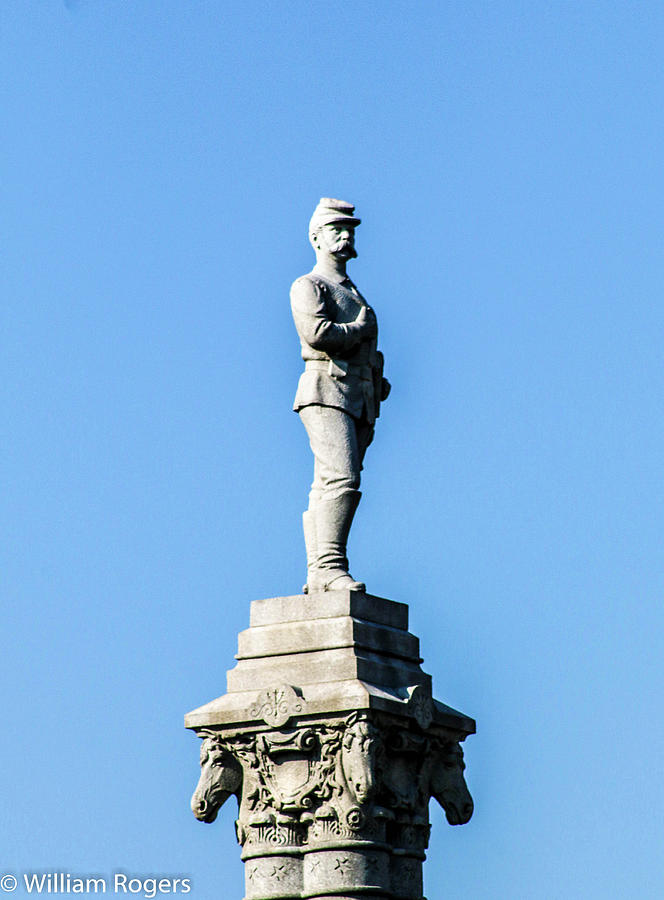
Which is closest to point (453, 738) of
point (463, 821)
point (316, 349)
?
point (463, 821)

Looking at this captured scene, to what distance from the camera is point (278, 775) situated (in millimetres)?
30219

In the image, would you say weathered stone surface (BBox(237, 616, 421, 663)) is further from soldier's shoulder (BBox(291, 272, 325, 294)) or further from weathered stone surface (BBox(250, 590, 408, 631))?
soldier's shoulder (BBox(291, 272, 325, 294))

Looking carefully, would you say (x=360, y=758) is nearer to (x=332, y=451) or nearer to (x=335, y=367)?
(x=332, y=451)

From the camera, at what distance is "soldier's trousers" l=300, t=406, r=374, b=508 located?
3122 centimetres

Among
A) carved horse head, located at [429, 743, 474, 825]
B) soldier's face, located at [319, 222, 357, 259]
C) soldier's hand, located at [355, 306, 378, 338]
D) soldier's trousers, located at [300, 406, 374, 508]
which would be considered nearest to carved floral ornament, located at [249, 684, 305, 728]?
carved horse head, located at [429, 743, 474, 825]

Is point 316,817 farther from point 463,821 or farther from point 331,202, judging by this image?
point 331,202

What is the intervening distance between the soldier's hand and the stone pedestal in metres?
3.29

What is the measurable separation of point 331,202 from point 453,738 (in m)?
6.67

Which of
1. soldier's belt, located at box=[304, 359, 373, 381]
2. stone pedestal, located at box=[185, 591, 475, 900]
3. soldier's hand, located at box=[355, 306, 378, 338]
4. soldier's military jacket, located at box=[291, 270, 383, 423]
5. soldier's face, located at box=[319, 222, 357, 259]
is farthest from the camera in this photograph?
soldier's face, located at box=[319, 222, 357, 259]

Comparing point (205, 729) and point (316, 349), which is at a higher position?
point (316, 349)

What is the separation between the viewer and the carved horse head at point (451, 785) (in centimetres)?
3136

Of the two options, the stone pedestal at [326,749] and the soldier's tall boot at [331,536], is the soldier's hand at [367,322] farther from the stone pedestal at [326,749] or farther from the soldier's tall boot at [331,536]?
the stone pedestal at [326,749]

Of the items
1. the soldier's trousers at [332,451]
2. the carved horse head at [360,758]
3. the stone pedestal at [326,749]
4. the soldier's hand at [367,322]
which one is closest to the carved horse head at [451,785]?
the stone pedestal at [326,749]

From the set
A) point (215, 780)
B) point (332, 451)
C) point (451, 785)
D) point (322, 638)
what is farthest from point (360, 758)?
point (332, 451)
